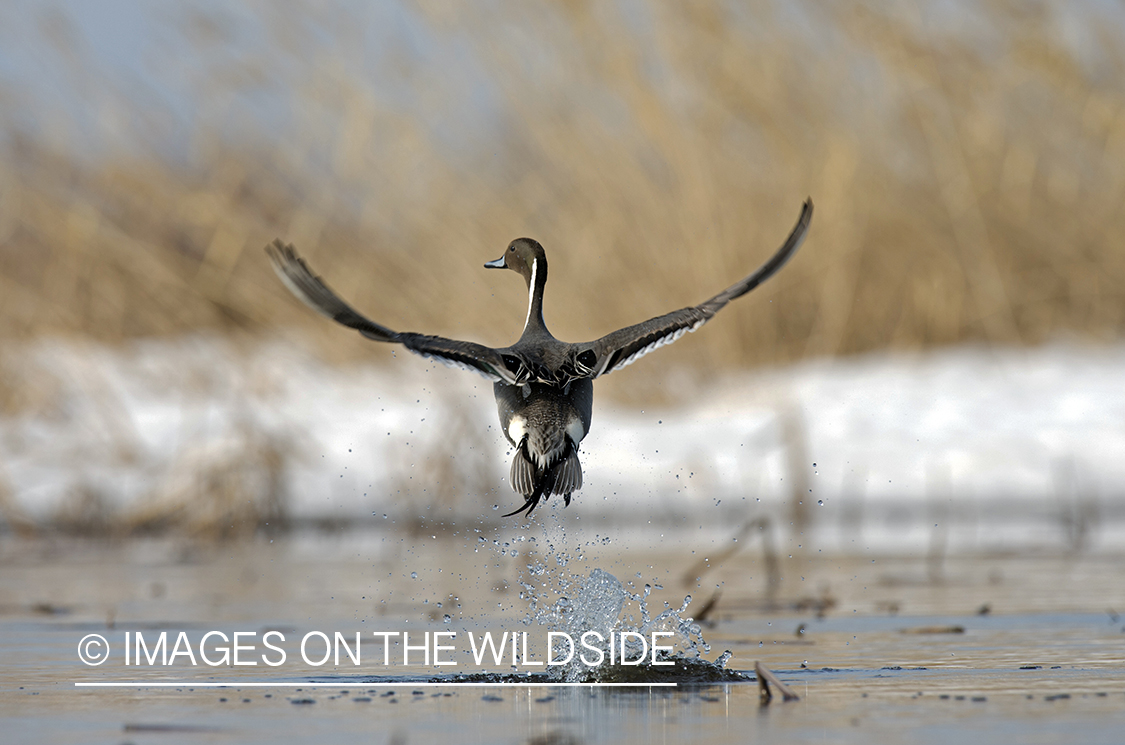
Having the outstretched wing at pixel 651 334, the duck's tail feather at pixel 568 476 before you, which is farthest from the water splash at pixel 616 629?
the outstretched wing at pixel 651 334

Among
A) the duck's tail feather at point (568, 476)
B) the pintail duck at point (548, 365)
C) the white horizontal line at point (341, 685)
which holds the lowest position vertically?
the white horizontal line at point (341, 685)

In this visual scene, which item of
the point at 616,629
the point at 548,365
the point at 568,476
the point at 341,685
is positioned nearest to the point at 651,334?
the point at 548,365

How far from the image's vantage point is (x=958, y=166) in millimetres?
9227

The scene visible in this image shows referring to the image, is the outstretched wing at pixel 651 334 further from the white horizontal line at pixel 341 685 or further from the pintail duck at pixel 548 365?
the white horizontal line at pixel 341 685

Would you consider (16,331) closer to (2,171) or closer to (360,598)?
(2,171)

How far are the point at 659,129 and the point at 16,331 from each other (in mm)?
3664

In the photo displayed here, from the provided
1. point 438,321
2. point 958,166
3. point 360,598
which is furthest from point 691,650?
point 958,166

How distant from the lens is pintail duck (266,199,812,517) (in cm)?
436

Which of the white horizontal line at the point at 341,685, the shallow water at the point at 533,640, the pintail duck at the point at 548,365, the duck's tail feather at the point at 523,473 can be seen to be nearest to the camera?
the shallow water at the point at 533,640

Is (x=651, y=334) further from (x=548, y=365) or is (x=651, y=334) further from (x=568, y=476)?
(x=568, y=476)

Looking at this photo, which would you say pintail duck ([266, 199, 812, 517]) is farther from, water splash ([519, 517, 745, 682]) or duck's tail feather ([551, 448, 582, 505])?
water splash ([519, 517, 745, 682])

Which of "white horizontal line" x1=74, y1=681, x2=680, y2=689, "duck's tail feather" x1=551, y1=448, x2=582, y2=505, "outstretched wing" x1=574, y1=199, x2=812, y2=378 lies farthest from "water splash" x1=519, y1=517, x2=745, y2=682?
"outstretched wing" x1=574, y1=199, x2=812, y2=378

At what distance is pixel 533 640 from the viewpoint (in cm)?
466

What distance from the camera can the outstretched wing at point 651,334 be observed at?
4.57 metres
